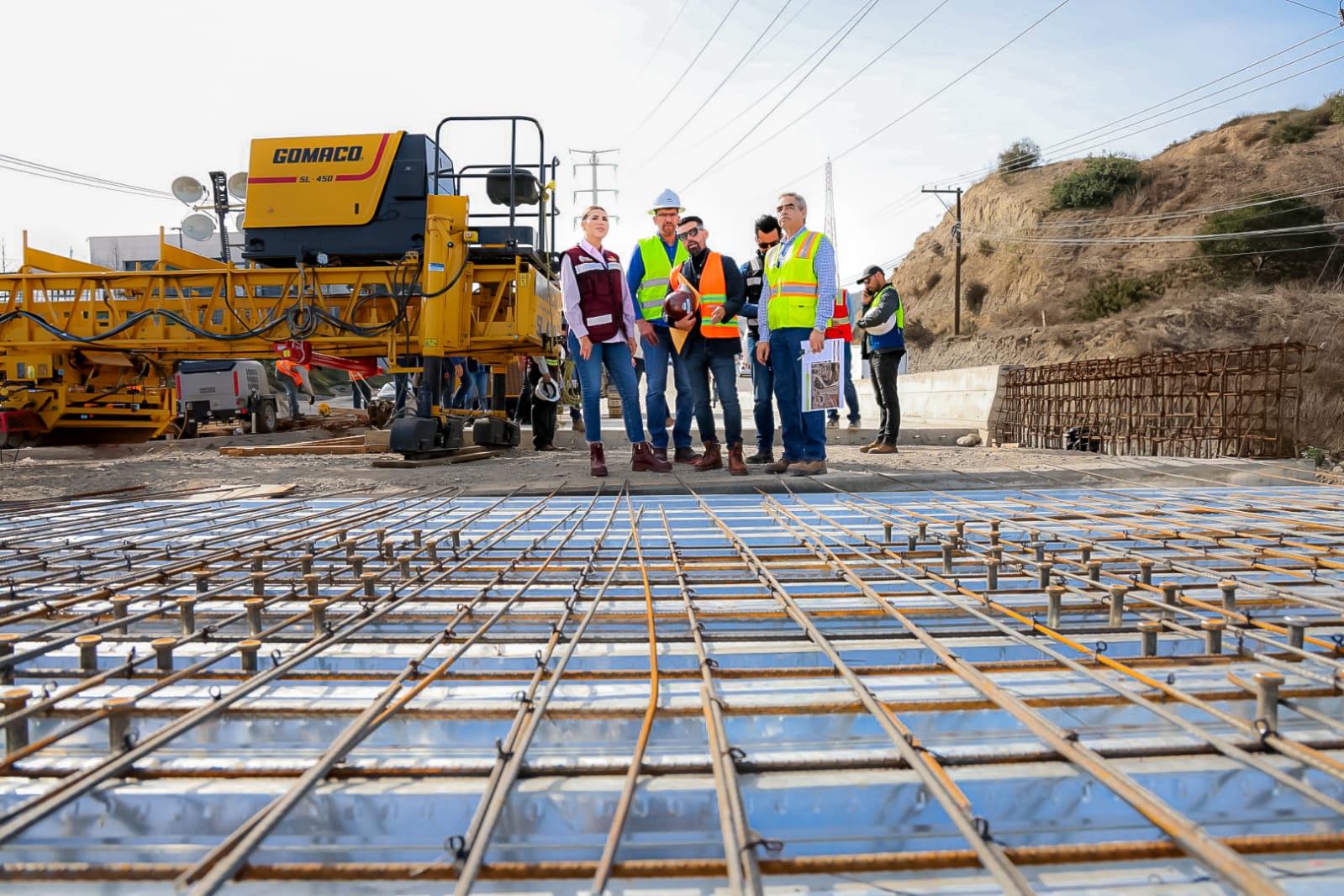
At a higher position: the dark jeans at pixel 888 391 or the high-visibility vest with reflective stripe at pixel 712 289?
the high-visibility vest with reflective stripe at pixel 712 289

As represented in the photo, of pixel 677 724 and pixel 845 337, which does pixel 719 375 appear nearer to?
pixel 845 337

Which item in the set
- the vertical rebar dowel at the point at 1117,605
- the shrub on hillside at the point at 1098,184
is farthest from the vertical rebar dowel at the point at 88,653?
the shrub on hillside at the point at 1098,184

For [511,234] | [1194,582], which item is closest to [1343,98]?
[511,234]

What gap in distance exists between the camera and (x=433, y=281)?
7.13 metres

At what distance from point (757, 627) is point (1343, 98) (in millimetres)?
51543

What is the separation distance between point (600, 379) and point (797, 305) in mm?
1375

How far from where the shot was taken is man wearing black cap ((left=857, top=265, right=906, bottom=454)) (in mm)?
Answer: 7676

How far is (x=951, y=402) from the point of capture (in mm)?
14609

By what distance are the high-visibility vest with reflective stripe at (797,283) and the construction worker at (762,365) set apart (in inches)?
26.4

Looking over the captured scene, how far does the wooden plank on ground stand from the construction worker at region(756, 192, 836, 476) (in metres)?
3.14

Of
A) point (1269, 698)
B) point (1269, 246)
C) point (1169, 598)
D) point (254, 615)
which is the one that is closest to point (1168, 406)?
point (1169, 598)

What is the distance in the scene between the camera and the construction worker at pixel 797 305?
17.0 feet

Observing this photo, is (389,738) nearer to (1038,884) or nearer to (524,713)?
(524,713)

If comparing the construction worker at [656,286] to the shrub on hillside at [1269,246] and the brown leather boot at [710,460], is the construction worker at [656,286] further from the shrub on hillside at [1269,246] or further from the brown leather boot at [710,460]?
the shrub on hillside at [1269,246]
